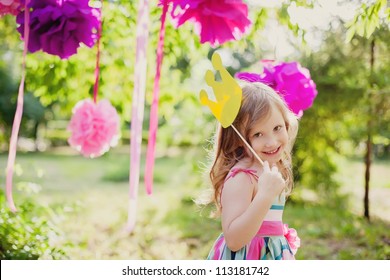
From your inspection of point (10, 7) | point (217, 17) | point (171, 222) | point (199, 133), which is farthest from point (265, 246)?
point (199, 133)

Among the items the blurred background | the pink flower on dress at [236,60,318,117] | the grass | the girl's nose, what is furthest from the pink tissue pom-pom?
the grass

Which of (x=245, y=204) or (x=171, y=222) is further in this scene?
(x=171, y=222)

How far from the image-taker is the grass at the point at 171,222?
400cm

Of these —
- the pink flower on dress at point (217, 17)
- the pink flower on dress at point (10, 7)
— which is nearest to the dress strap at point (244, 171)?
the pink flower on dress at point (217, 17)

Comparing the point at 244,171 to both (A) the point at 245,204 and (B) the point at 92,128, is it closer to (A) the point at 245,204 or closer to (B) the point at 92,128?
(A) the point at 245,204

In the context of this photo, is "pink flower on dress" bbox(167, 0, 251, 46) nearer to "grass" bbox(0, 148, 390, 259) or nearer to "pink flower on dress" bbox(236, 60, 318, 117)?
"pink flower on dress" bbox(236, 60, 318, 117)

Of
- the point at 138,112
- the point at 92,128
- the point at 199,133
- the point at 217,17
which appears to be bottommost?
the point at 199,133

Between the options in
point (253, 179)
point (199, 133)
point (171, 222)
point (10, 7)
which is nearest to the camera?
point (253, 179)

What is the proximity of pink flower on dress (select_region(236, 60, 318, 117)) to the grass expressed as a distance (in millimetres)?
1026

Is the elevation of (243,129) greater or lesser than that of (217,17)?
lesser

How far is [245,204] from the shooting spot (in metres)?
1.58

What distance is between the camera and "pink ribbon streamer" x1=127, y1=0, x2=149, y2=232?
1578 mm

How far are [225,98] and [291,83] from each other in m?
0.41
